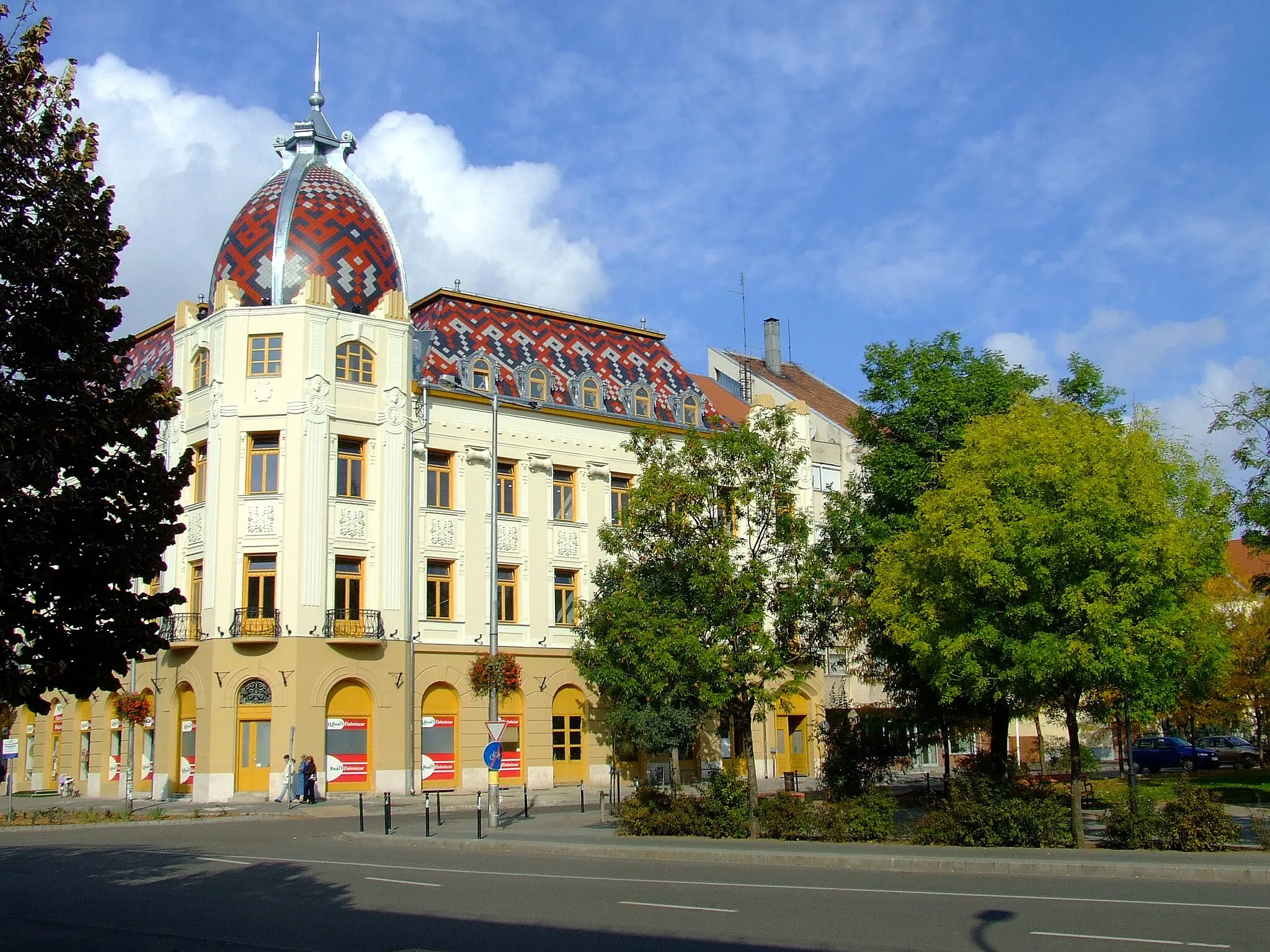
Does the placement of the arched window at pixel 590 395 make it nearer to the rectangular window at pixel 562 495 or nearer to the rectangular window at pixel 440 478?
the rectangular window at pixel 562 495

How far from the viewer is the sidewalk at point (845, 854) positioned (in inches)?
667

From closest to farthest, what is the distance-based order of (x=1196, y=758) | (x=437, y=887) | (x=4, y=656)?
(x=4, y=656)
(x=437, y=887)
(x=1196, y=758)

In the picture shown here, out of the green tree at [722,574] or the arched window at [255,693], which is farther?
the arched window at [255,693]

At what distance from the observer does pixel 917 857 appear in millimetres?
18703

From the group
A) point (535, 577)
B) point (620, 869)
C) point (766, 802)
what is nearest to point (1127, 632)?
point (766, 802)

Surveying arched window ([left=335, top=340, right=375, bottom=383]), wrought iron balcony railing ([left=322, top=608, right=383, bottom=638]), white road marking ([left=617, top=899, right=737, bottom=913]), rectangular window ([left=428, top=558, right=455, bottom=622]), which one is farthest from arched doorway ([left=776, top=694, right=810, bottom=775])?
white road marking ([left=617, top=899, right=737, bottom=913])

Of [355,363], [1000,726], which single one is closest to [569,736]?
[355,363]

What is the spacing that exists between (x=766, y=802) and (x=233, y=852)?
992cm

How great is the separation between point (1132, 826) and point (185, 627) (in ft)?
98.8

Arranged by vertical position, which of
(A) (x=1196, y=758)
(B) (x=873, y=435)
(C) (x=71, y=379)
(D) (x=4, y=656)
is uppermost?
(B) (x=873, y=435)

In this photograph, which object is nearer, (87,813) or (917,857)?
(917,857)

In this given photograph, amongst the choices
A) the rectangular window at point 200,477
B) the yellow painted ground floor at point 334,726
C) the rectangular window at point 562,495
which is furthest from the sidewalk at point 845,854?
the rectangular window at point 562,495

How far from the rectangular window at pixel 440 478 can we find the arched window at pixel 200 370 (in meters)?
7.67

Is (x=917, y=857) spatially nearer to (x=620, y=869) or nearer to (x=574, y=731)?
(x=620, y=869)
